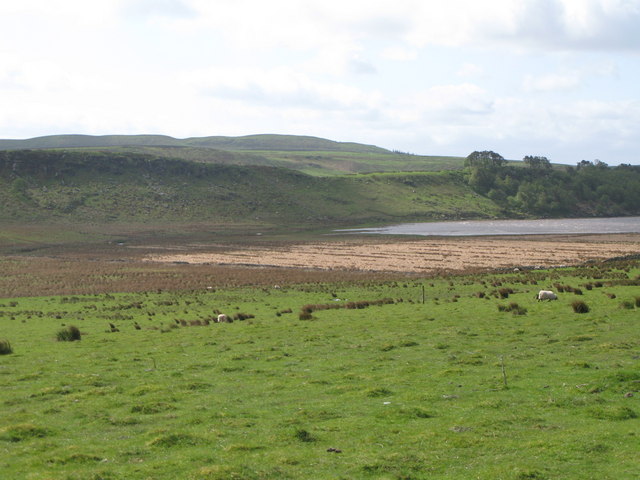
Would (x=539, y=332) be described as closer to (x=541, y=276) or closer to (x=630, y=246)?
(x=541, y=276)

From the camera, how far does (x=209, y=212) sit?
15438cm

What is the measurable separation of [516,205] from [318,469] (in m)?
187

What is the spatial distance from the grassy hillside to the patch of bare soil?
54.7 m

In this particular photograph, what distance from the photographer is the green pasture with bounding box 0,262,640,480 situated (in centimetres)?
1284

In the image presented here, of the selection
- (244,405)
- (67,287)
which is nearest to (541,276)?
(67,287)

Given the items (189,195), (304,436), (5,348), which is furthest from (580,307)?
(189,195)

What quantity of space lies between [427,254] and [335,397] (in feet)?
217

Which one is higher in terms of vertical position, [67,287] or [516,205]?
[516,205]

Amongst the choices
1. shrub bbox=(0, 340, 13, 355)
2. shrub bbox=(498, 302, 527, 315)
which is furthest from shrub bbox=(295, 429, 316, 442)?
shrub bbox=(498, 302, 527, 315)

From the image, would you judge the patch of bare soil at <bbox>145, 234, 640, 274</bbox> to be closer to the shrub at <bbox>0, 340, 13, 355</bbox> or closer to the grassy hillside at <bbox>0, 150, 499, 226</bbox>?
the shrub at <bbox>0, 340, 13, 355</bbox>

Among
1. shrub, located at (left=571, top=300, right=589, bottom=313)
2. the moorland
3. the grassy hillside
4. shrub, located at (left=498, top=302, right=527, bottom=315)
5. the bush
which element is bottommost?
the bush

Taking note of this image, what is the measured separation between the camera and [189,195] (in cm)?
16400

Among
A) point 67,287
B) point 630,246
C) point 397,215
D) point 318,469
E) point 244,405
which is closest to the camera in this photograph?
point 318,469

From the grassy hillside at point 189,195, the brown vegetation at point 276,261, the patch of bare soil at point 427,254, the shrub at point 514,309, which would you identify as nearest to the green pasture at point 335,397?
the shrub at point 514,309
